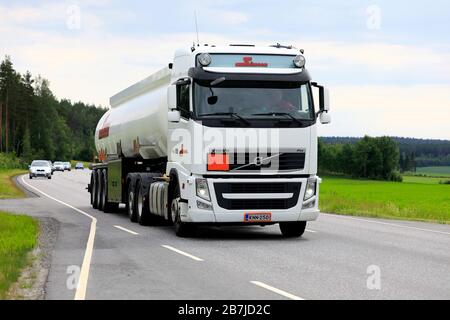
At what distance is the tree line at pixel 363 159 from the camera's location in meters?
155

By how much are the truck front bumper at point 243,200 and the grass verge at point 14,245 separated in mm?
3293

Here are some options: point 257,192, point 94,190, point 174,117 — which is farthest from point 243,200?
point 94,190

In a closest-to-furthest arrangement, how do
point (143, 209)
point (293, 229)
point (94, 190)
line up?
point (293, 229) → point (143, 209) → point (94, 190)

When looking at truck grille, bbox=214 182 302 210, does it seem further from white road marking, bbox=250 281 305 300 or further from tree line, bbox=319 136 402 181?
tree line, bbox=319 136 402 181

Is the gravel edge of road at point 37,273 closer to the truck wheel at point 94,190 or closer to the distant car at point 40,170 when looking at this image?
the truck wheel at point 94,190

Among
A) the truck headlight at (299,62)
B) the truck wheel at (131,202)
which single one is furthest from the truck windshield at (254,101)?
the truck wheel at (131,202)

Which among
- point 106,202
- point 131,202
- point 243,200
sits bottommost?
point 106,202

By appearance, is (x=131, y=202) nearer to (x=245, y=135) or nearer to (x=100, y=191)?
(x=100, y=191)

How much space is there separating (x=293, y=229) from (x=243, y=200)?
6.38 feet

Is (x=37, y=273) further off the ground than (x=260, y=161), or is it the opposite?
(x=260, y=161)

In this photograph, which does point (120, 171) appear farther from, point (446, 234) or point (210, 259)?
point (210, 259)

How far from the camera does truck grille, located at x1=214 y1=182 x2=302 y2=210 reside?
53.6ft

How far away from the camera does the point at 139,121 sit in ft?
73.7
